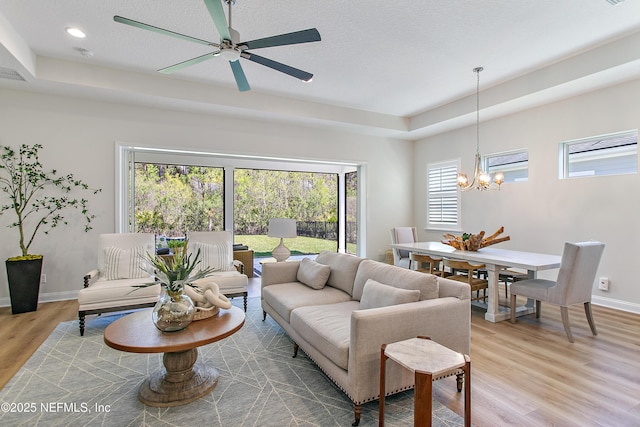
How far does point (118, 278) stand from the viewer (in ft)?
12.6

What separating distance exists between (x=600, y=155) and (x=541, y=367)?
3.24 m

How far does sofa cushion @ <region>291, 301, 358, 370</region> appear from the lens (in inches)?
81.1

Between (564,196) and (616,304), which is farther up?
(564,196)

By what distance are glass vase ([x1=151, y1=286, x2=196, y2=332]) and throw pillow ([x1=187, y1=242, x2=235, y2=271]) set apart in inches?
75.8

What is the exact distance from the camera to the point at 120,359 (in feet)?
9.00

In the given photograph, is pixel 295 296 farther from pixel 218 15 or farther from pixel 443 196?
pixel 443 196

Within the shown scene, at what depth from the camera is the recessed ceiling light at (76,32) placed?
3271 millimetres

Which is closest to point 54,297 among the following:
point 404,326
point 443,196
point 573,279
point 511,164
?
point 404,326

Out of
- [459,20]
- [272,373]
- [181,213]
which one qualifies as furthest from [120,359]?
[459,20]

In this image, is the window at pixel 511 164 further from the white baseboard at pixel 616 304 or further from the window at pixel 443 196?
the white baseboard at pixel 616 304

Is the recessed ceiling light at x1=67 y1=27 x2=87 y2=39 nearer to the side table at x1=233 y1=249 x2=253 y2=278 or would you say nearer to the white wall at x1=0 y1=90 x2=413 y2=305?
the white wall at x1=0 y1=90 x2=413 y2=305

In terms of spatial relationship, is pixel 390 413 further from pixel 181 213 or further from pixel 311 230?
Answer: pixel 311 230

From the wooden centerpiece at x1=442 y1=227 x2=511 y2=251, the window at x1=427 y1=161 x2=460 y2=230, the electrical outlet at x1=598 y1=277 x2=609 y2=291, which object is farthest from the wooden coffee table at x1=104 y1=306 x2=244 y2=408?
the window at x1=427 y1=161 x2=460 y2=230

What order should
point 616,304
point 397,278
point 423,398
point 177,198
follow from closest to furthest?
point 423,398
point 397,278
point 616,304
point 177,198
